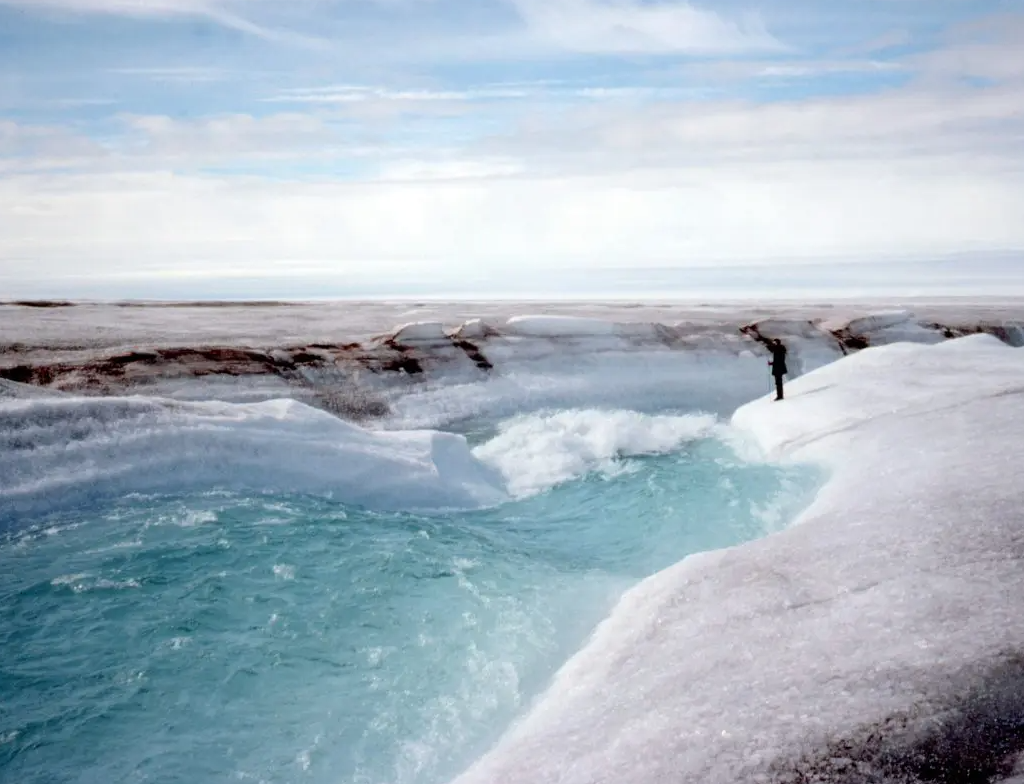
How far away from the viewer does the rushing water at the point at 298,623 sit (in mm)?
5461

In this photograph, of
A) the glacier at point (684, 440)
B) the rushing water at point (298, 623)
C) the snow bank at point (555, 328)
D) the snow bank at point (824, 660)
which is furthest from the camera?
the snow bank at point (555, 328)

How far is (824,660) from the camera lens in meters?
4.47

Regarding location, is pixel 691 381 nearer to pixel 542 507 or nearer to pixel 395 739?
pixel 542 507

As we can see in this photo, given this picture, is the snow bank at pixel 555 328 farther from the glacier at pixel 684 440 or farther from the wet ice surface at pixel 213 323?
the wet ice surface at pixel 213 323

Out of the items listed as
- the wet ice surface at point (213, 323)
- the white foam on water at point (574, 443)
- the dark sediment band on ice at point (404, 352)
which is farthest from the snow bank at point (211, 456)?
the wet ice surface at point (213, 323)

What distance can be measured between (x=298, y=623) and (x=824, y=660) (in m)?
4.52

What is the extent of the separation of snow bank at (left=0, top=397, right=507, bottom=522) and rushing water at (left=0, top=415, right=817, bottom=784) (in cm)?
37

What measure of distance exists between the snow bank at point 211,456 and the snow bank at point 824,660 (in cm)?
504

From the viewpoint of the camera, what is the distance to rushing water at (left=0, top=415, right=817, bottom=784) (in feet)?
17.9

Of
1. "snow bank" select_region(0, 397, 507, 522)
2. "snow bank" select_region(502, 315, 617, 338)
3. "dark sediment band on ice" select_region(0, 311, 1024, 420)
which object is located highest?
"snow bank" select_region(502, 315, 617, 338)

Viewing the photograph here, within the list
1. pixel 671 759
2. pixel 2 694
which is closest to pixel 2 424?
pixel 2 694

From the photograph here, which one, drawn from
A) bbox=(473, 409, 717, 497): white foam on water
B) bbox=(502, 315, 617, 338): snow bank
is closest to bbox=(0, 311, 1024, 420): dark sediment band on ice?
bbox=(502, 315, 617, 338): snow bank

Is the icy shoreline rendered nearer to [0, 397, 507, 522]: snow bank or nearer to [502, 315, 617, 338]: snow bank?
[502, 315, 617, 338]: snow bank

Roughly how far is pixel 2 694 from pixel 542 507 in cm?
691
